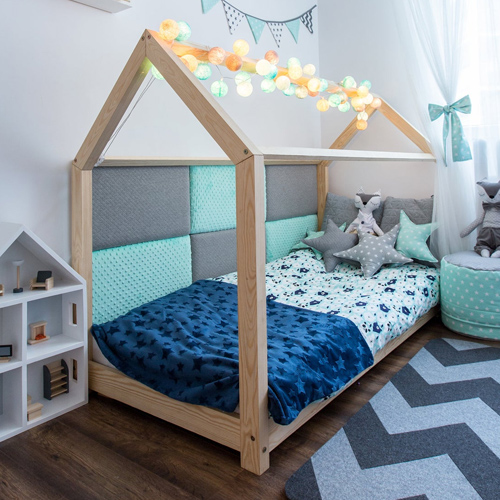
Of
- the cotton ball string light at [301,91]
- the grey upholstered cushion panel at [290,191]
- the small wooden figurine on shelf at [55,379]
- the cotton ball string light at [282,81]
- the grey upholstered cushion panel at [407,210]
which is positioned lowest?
the small wooden figurine on shelf at [55,379]

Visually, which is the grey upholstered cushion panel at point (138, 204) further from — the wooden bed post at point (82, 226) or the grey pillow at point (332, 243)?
the grey pillow at point (332, 243)

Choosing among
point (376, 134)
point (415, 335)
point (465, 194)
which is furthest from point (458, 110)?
point (415, 335)

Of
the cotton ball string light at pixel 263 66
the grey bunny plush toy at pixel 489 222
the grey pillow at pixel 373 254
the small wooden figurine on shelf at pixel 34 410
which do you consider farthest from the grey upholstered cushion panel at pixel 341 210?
the small wooden figurine on shelf at pixel 34 410

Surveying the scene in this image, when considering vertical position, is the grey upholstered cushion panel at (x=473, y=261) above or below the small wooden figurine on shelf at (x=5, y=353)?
above

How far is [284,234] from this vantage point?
3225 mm

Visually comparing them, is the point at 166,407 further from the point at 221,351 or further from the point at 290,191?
the point at 290,191

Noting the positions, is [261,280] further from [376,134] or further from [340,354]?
[376,134]

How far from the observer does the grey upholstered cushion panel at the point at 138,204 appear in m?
2.10

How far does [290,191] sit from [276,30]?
3.64ft

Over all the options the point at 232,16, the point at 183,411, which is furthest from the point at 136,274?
the point at 232,16

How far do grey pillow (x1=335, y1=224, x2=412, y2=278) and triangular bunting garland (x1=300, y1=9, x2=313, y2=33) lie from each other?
1.73 metres

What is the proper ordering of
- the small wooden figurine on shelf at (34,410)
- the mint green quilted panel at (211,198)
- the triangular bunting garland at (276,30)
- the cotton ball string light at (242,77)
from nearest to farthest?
the small wooden figurine on shelf at (34,410)
the cotton ball string light at (242,77)
the mint green quilted panel at (211,198)
the triangular bunting garland at (276,30)

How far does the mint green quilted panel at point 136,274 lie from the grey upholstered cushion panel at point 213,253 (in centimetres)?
6

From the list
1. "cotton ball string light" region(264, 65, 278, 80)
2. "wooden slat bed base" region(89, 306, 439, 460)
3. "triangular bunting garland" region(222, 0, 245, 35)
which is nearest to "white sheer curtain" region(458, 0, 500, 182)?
"cotton ball string light" region(264, 65, 278, 80)
